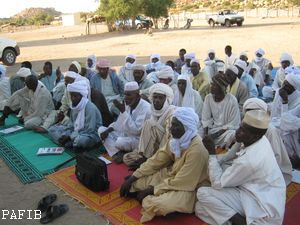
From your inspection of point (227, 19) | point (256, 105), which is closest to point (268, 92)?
point (256, 105)

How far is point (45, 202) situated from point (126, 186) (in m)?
0.98

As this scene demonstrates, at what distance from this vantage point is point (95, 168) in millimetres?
4145

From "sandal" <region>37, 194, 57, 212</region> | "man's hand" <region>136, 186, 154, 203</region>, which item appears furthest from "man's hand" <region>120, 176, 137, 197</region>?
"sandal" <region>37, 194, 57, 212</region>

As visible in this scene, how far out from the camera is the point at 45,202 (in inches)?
159

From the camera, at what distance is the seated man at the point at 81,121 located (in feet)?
17.4

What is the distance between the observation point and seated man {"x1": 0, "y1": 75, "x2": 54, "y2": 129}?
659cm

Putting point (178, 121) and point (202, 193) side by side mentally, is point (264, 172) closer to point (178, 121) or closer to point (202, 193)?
point (202, 193)

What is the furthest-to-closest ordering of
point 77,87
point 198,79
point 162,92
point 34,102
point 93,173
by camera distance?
point 198,79, point 34,102, point 77,87, point 162,92, point 93,173

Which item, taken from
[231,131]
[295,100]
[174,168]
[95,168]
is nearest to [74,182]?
[95,168]

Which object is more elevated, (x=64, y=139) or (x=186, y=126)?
(x=186, y=126)

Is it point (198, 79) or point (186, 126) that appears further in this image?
point (198, 79)

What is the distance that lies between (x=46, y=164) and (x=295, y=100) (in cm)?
381

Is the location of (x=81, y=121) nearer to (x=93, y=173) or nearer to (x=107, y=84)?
(x=93, y=173)

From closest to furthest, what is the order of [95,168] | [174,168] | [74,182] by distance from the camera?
[174,168] < [95,168] < [74,182]
